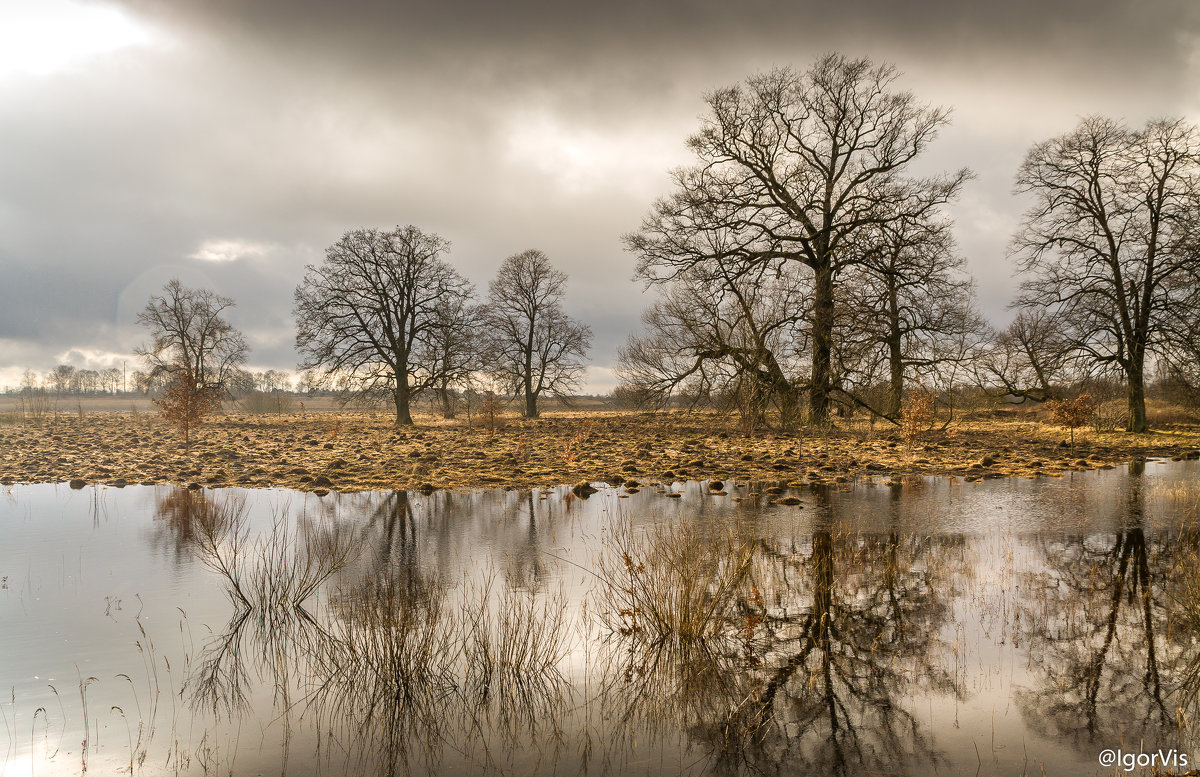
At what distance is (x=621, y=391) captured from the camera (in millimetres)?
27234

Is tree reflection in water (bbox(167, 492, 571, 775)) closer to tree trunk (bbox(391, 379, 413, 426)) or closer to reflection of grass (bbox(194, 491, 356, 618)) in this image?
reflection of grass (bbox(194, 491, 356, 618))

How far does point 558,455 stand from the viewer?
19906 mm

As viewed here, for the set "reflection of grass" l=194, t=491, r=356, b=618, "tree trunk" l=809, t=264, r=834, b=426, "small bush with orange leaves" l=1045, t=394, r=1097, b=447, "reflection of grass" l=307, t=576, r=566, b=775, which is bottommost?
"reflection of grass" l=307, t=576, r=566, b=775

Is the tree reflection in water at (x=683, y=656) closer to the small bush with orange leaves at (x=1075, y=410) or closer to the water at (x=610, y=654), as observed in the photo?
the water at (x=610, y=654)

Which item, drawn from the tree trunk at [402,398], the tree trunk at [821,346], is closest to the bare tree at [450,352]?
the tree trunk at [402,398]

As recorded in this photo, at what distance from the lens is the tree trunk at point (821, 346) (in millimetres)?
24188

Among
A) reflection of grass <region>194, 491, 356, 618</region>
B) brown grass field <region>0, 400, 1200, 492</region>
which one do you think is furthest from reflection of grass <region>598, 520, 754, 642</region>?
brown grass field <region>0, 400, 1200, 492</region>

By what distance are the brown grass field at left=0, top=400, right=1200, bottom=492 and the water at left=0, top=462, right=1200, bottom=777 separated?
6284mm

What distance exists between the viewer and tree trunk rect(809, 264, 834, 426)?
24188 millimetres

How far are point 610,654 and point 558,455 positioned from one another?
14083mm

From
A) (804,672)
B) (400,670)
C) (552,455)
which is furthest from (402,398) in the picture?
(804,672)

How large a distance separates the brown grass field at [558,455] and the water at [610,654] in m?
6.28

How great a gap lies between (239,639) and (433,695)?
2.29 meters

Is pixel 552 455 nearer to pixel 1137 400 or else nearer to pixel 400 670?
pixel 400 670
